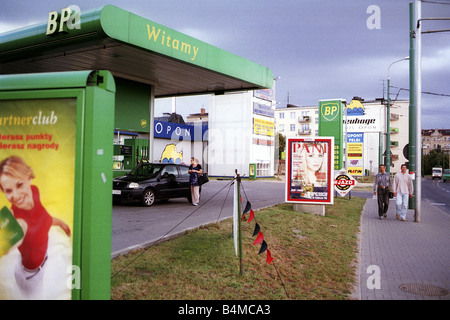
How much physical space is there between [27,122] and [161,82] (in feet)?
47.0

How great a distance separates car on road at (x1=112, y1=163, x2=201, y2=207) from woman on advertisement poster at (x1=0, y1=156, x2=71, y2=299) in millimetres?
10339

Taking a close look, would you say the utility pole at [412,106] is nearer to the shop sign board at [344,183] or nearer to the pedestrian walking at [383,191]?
the pedestrian walking at [383,191]

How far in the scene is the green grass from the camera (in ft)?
16.5

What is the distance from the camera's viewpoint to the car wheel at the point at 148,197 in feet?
46.4

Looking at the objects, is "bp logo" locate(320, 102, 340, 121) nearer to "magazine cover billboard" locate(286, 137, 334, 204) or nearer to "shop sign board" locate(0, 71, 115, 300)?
"magazine cover billboard" locate(286, 137, 334, 204)

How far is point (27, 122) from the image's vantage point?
360 cm

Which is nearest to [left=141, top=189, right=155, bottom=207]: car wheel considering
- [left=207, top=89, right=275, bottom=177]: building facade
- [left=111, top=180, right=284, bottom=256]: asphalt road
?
[left=111, top=180, right=284, bottom=256]: asphalt road

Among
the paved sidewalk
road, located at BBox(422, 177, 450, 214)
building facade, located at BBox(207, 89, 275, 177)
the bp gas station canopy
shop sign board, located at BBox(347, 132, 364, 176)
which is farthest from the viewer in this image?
building facade, located at BBox(207, 89, 275, 177)

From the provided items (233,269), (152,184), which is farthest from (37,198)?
(152,184)

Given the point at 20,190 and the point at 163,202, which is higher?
the point at 20,190

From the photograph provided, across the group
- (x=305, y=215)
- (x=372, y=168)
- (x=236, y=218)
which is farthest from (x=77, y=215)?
(x=372, y=168)

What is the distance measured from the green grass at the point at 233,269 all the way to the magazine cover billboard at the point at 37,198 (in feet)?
4.28
